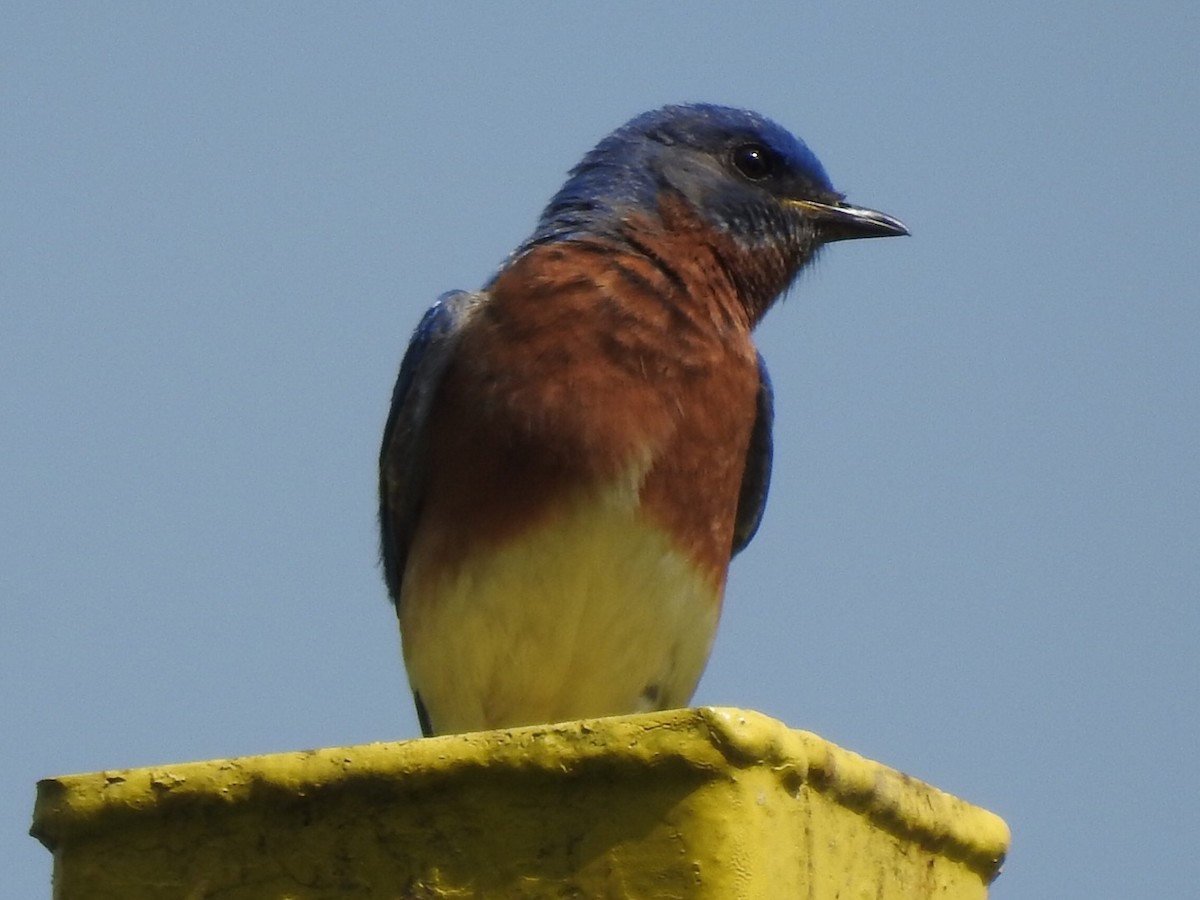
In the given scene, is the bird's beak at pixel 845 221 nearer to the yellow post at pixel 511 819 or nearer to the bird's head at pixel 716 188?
the bird's head at pixel 716 188

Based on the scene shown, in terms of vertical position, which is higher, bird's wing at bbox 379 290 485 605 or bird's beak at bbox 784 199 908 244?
bird's beak at bbox 784 199 908 244

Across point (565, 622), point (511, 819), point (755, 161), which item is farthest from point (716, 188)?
point (511, 819)

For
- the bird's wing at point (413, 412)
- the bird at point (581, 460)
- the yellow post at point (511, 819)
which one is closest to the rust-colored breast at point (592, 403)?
the bird at point (581, 460)

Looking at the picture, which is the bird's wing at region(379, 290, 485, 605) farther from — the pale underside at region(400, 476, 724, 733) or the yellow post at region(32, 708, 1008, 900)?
the yellow post at region(32, 708, 1008, 900)

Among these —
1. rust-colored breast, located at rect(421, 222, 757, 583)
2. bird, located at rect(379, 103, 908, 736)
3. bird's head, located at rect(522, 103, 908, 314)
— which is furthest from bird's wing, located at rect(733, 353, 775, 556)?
bird's head, located at rect(522, 103, 908, 314)

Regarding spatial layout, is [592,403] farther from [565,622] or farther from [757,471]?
[757,471]

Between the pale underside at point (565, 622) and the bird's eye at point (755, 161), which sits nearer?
the pale underside at point (565, 622)
